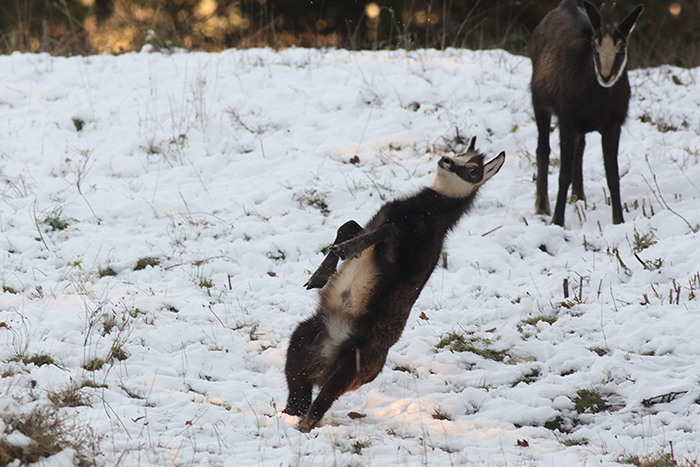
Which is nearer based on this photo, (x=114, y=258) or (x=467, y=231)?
(x=114, y=258)

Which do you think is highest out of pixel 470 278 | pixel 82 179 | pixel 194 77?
pixel 194 77

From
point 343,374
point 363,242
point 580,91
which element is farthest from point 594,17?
point 343,374

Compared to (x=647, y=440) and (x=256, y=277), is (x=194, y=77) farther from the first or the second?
(x=647, y=440)

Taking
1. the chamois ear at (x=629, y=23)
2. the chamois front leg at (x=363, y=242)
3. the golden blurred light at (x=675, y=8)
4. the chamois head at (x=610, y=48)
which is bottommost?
the chamois front leg at (x=363, y=242)

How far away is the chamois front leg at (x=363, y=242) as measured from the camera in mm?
4023

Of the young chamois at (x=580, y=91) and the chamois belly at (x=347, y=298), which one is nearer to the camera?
the chamois belly at (x=347, y=298)

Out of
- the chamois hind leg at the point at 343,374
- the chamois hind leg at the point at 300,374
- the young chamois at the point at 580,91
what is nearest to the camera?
the chamois hind leg at the point at 343,374

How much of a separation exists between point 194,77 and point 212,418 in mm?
7767

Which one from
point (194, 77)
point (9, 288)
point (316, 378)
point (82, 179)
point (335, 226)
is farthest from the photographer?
point (194, 77)

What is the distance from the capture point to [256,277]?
634cm

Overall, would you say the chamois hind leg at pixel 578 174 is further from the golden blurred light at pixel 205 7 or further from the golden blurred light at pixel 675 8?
the golden blurred light at pixel 205 7

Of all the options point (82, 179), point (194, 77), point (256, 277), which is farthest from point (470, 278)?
point (194, 77)

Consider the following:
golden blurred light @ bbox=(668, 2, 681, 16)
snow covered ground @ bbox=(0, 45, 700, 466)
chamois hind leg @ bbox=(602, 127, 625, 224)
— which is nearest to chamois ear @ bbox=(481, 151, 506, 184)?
snow covered ground @ bbox=(0, 45, 700, 466)

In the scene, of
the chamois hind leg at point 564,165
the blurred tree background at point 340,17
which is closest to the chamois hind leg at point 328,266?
the chamois hind leg at point 564,165
